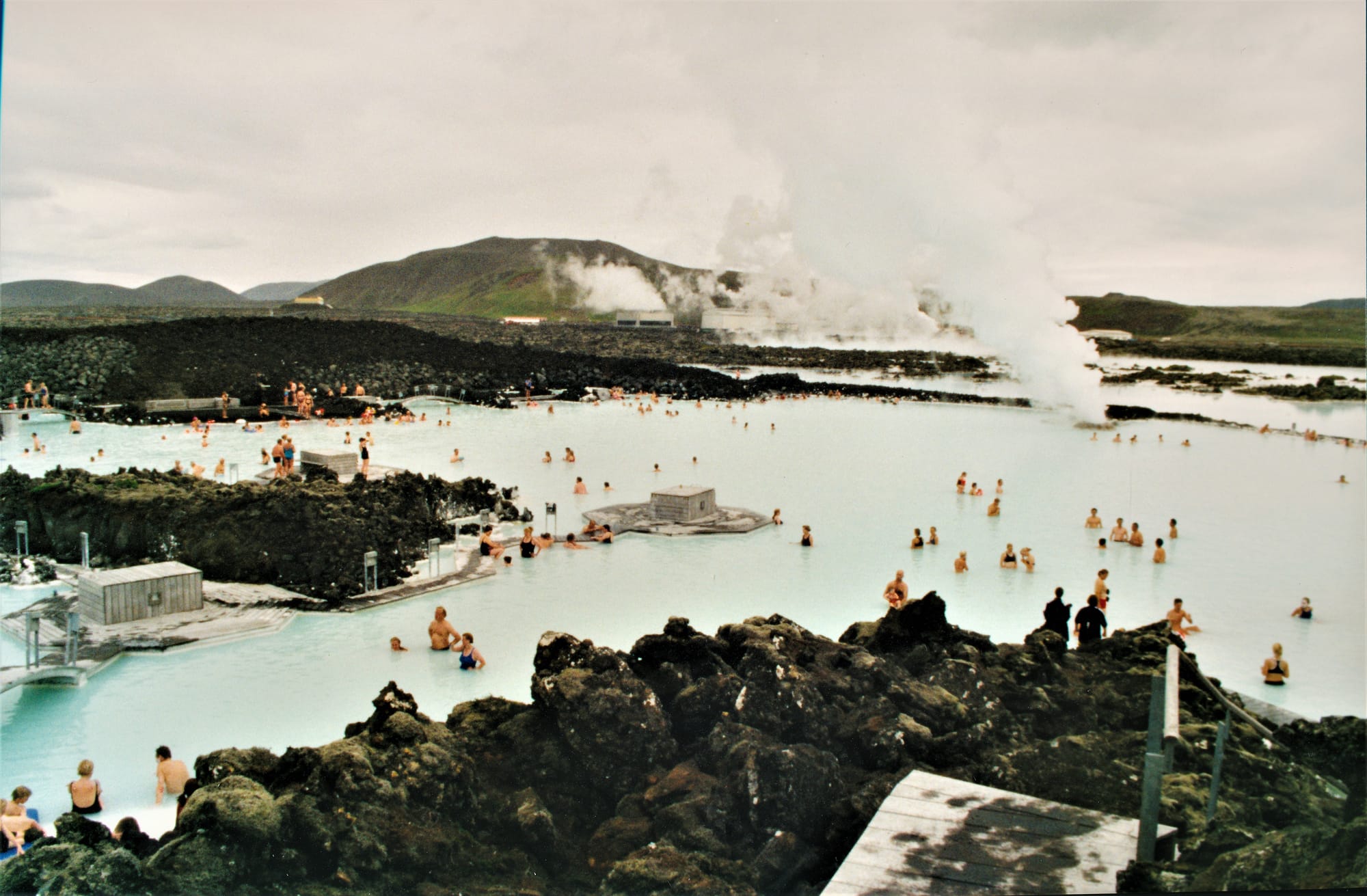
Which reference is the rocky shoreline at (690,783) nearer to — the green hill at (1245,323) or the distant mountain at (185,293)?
the green hill at (1245,323)

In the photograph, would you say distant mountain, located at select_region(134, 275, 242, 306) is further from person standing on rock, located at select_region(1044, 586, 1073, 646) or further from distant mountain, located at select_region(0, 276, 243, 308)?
person standing on rock, located at select_region(1044, 586, 1073, 646)

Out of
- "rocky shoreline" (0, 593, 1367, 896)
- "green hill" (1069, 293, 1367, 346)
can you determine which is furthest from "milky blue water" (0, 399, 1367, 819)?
"green hill" (1069, 293, 1367, 346)

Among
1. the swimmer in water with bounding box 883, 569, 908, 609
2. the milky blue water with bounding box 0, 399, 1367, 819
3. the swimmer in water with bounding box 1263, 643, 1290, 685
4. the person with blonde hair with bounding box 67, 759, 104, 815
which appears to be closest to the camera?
the person with blonde hair with bounding box 67, 759, 104, 815

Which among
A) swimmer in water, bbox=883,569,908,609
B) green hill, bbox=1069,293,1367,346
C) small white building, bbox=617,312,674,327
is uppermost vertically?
small white building, bbox=617,312,674,327

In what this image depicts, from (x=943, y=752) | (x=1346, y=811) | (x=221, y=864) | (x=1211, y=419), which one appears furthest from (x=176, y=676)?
(x=1211, y=419)

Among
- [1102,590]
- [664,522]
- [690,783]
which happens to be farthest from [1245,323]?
[690,783]

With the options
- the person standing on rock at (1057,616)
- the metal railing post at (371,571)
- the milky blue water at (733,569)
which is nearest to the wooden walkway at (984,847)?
the milky blue water at (733,569)

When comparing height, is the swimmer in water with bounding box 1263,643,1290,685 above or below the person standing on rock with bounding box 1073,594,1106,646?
below

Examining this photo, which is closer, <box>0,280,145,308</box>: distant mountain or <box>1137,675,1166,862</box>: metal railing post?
<box>1137,675,1166,862</box>: metal railing post
